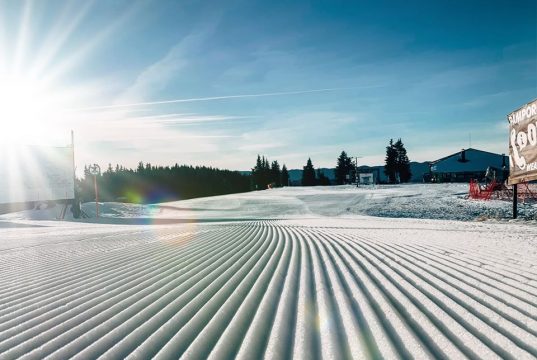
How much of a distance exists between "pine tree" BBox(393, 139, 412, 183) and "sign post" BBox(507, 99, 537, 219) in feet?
197

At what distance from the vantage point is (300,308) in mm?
3166

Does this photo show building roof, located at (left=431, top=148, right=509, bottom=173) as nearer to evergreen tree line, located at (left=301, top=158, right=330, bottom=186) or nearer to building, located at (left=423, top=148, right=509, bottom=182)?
building, located at (left=423, top=148, right=509, bottom=182)

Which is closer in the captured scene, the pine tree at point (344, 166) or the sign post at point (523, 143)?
the sign post at point (523, 143)

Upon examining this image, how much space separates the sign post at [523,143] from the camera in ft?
39.9

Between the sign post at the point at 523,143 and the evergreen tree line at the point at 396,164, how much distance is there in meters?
59.1

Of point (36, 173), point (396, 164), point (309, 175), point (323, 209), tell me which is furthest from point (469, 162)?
point (36, 173)

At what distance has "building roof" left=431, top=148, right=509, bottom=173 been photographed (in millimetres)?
56188

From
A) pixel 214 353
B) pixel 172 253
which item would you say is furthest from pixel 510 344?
pixel 172 253

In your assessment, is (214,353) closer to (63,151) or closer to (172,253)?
(172,253)

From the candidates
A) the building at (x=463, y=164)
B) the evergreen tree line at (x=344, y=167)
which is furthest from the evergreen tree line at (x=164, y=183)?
the building at (x=463, y=164)

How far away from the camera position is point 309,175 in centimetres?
8388

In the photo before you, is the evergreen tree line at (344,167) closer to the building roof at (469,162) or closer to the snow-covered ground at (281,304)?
the building roof at (469,162)

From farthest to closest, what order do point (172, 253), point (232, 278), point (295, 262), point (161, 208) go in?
1. point (161, 208)
2. point (172, 253)
3. point (295, 262)
4. point (232, 278)

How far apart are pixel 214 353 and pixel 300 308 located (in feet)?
3.33
